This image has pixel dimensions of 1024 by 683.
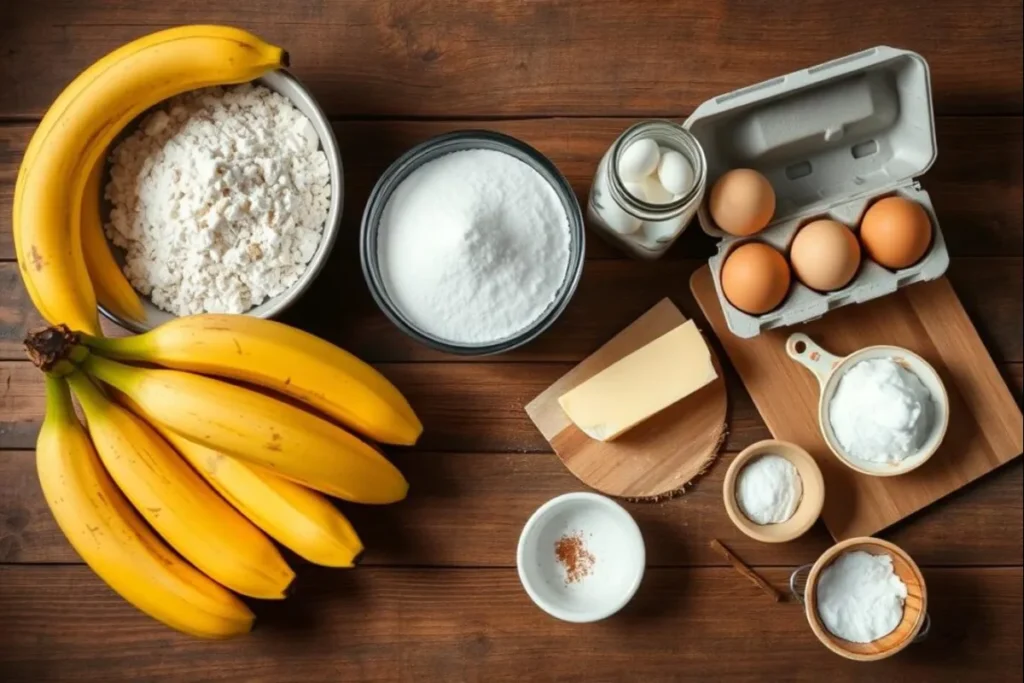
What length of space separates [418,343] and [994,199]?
2.15 feet

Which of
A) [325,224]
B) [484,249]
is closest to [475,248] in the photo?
[484,249]

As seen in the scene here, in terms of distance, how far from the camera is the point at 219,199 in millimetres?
840

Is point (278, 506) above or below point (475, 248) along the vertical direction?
below

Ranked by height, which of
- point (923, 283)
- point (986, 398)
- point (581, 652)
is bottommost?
point (581, 652)

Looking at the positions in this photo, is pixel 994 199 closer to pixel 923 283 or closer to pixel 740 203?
pixel 923 283

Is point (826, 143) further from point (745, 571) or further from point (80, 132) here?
point (80, 132)

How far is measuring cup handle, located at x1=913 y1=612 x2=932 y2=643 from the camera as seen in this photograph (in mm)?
934

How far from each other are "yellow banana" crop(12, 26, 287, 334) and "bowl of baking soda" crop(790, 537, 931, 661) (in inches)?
29.3

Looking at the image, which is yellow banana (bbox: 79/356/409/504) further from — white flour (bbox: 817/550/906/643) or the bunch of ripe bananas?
white flour (bbox: 817/550/906/643)

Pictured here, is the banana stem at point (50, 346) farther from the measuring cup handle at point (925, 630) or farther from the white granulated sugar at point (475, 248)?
the measuring cup handle at point (925, 630)

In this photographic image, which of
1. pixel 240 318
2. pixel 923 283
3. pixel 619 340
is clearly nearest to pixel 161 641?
pixel 240 318

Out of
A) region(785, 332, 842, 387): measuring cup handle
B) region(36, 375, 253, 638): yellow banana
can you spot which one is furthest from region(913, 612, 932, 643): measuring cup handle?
region(36, 375, 253, 638): yellow banana

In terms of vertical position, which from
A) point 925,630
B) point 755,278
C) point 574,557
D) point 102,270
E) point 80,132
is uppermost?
point 80,132

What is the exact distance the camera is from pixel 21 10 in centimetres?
97
